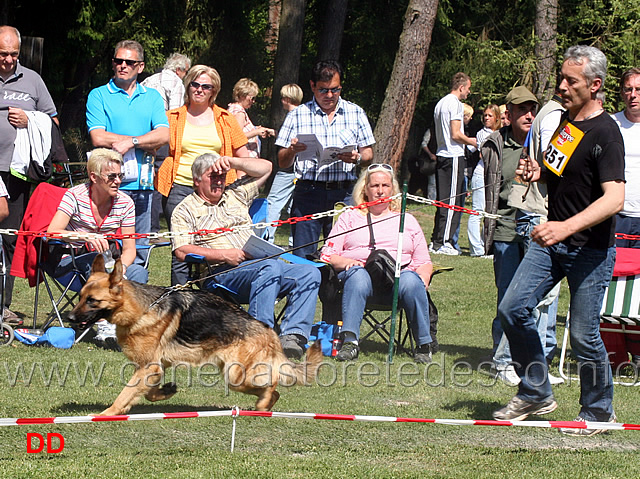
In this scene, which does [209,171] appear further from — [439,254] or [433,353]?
[439,254]

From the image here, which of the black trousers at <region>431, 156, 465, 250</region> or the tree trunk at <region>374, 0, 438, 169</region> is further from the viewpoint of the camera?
the tree trunk at <region>374, 0, 438, 169</region>

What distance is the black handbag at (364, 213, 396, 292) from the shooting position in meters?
7.11

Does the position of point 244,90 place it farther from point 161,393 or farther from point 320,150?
point 161,393

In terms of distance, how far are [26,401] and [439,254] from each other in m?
8.09

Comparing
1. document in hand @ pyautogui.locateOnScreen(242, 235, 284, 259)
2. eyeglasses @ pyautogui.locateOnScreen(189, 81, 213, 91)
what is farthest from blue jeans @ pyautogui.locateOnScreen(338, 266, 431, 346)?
eyeglasses @ pyautogui.locateOnScreen(189, 81, 213, 91)

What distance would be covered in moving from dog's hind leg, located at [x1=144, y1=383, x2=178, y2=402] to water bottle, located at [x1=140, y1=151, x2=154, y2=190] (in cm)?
281

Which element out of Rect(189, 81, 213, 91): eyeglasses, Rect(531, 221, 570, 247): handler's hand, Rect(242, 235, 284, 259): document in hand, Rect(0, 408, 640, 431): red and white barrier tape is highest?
Rect(189, 81, 213, 91): eyeglasses

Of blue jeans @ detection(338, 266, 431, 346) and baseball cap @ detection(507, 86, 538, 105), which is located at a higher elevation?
baseball cap @ detection(507, 86, 538, 105)

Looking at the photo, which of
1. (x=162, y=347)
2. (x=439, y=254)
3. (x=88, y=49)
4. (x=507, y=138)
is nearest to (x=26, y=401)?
(x=162, y=347)

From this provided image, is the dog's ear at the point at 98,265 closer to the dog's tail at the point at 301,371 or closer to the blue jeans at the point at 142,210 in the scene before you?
the dog's tail at the point at 301,371

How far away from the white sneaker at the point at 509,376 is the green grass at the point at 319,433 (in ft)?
0.36

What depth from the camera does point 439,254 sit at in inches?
500

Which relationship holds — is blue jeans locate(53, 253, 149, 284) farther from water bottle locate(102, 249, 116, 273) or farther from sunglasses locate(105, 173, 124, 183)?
sunglasses locate(105, 173, 124, 183)

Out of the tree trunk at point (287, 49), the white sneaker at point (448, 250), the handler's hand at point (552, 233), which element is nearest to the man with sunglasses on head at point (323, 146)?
the handler's hand at point (552, 233)
